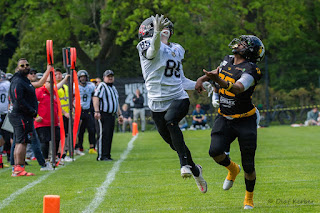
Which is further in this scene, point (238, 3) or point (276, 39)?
point (276, 39)

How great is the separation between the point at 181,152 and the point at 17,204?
2056 millimetres

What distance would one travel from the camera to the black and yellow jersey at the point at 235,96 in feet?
22.5

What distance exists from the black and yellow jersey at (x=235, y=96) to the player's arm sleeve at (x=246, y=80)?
196 mm

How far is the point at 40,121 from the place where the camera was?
41.0 feet

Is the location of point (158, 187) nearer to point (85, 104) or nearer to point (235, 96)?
point (235, 96)

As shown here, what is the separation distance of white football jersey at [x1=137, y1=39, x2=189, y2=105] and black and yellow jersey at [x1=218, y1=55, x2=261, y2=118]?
648 mm

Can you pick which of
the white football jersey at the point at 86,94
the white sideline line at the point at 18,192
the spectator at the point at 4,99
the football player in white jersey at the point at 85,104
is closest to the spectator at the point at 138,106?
the football player in white jersey at the point at 85,104

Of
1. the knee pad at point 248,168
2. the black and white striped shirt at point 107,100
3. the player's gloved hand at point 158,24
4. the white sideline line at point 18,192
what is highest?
the player's gloved hand at point 158,24

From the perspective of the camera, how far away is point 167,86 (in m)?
7.51

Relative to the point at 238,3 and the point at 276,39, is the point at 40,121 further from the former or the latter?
the point at 276,39

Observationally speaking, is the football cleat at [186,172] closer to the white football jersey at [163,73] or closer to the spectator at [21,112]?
the white football jersey at [163,73]

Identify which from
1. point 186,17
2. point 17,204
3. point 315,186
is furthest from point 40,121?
point 186,17

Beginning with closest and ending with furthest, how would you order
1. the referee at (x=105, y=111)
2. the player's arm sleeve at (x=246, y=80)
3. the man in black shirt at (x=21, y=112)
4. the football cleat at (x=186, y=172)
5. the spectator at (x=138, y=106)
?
the player's arm sleeve at (x=246, y=80), the football cleat at (x=186, y=172), the man in black shirt at (x=21, y=112), the referee at (x=105, y=111), the spectator at (x=138, y=106)

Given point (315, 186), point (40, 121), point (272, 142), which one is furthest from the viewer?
point (272, 142)
